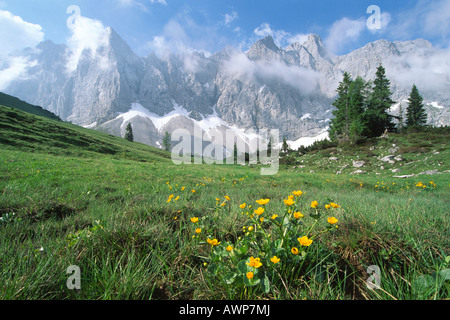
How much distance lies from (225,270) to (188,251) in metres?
0.60

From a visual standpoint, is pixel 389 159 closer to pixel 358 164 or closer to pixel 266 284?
pixel 358 164

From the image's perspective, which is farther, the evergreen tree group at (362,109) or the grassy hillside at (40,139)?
the evergreen tree group at (362,109)

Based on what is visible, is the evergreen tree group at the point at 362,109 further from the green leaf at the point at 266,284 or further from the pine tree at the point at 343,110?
the green leaf at the point at 266,284

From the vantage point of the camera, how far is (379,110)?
33.7 metres

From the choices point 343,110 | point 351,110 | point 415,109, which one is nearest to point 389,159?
point 351,110

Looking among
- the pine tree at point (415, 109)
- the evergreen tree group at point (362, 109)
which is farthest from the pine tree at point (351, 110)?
the pine tree at point (415, 109)

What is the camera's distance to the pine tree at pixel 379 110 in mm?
32781

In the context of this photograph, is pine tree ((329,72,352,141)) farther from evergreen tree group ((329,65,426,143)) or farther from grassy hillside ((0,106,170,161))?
grassy hillside ((0,106,170,161))

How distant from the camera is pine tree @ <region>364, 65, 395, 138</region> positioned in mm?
32781

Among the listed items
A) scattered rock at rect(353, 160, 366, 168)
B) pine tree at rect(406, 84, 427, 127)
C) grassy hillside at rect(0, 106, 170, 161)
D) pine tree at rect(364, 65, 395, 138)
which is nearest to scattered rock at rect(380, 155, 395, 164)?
scattered rock at rect(353, 160, 366, 168)

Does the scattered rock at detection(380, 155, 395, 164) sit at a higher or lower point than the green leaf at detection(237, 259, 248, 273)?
higher


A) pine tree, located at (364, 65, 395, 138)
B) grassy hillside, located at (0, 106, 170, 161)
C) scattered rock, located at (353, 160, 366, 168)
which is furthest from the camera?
pine tree, located at (364, 65, 395, 138)
